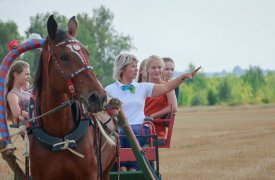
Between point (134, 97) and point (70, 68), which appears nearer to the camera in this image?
point (70, 68)

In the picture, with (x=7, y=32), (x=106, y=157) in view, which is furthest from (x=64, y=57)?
(x=7, y=32)

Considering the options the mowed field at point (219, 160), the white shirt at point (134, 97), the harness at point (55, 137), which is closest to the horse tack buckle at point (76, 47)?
the harness at point (55, 137)

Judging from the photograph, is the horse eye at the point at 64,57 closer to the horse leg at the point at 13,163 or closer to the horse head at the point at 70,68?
the horse head at the point at 70,68

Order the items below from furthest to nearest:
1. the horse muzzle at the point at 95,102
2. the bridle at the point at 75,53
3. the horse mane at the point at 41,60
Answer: the horse mane at the point at 41,60, the bridle at the point at 75,53, the horse muzzle at the point at 95,102

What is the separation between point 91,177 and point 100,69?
73.4m

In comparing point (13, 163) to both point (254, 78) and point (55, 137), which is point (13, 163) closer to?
point (55, 137)

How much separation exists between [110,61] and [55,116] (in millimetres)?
79126

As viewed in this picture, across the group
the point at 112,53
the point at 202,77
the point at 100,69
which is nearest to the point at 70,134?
the point at 100,69

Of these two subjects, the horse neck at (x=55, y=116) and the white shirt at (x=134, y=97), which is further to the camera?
the white shirt at (x=134, y=97)

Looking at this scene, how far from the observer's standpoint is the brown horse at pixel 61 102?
6.51 meters

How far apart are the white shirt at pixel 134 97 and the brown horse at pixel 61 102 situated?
5.13 feet

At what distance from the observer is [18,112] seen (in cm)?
791

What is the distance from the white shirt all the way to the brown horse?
1565 mm

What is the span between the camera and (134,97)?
28.2 feet
